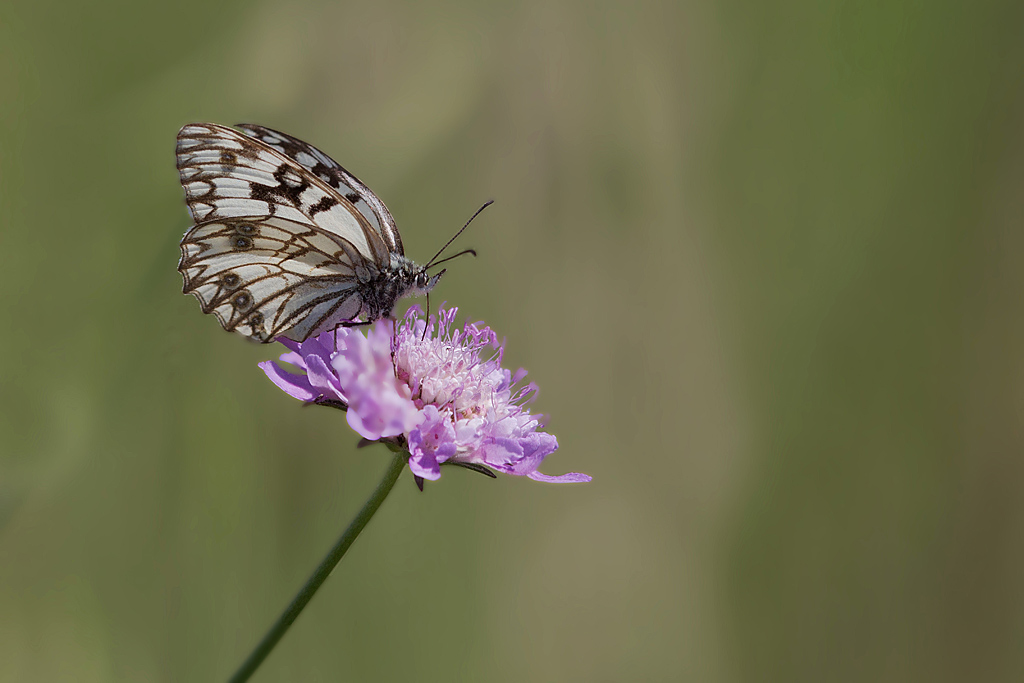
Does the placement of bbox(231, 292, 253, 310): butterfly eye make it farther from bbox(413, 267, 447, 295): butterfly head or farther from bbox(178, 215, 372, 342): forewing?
bbox(413, 267, 447, 295): butterfly head

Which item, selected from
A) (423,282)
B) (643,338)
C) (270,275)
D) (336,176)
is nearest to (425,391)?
(423,282)

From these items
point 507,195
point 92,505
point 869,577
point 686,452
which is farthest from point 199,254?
point 869,577

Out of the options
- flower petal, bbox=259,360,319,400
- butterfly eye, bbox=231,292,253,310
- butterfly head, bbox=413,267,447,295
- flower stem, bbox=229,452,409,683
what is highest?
butterfly head, bbox=413,267,447,295

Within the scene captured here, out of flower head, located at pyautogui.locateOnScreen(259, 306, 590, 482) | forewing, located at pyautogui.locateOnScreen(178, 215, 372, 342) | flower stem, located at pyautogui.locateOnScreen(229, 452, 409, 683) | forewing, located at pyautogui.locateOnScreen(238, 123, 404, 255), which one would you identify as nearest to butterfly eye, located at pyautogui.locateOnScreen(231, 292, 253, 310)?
forewing, located at pyautogui.locateOnScreen(178, 215, 372, 342)

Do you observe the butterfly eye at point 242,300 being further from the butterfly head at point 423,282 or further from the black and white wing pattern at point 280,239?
the butterfly head at point 423,282

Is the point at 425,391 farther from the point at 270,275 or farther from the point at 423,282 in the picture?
the point at 270,275

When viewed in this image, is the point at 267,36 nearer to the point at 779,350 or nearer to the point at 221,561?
the point at 221,561

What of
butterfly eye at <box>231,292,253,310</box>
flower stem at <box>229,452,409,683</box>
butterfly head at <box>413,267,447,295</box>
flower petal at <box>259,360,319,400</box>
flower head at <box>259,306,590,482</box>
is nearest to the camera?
flower stem at <box>229,452,409,683</box>

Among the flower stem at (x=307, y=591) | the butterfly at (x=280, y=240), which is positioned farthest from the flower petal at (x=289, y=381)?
the flower stem at (x=307, y=591)

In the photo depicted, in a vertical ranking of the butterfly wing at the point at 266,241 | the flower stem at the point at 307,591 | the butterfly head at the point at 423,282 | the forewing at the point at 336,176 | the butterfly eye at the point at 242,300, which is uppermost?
the forewing at the point at 336,176
